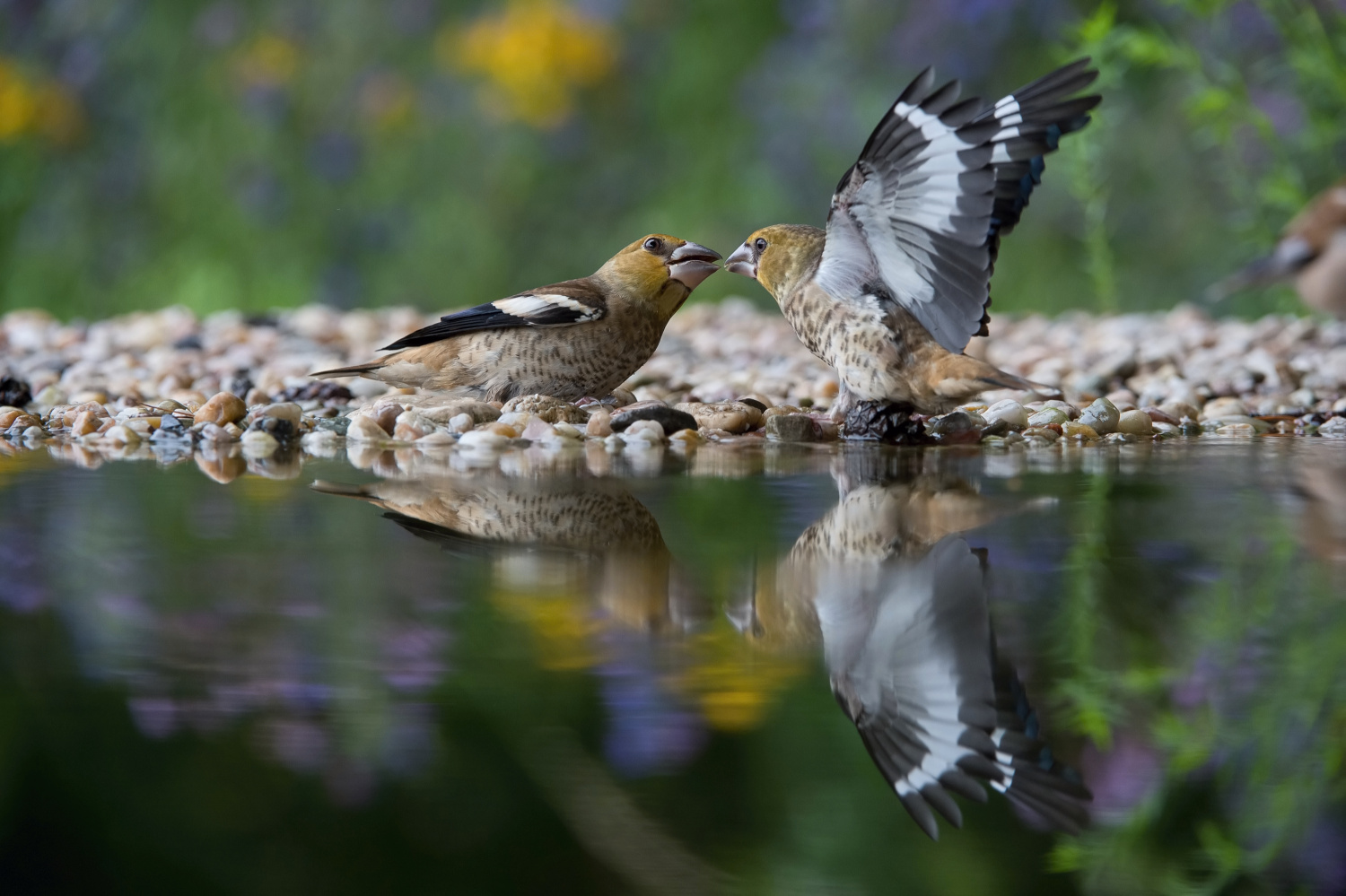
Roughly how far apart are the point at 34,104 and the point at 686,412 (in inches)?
222

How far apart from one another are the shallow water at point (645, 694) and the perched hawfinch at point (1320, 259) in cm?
132

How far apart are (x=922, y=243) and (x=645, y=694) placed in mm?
2047

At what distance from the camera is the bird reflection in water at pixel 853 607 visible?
3.02ft

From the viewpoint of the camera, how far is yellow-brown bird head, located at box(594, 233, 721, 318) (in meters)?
3.45

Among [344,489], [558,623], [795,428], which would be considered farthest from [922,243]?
[558,623]

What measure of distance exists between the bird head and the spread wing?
0.37m

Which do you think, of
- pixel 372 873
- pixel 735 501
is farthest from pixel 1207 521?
pixel 372 873

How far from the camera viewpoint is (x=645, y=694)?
1.02m

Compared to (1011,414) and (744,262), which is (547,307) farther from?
(1011,414)

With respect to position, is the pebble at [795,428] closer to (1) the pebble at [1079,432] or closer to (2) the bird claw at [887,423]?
(2) the bird claw at [887,423]

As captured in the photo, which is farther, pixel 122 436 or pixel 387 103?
pixel 387 103

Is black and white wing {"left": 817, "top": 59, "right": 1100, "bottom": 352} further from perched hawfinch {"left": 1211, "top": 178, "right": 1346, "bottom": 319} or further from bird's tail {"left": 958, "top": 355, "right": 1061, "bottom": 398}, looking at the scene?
perched hawfinch {"left": 1211, "top": 178, "right": 1346, "bottom": 319}

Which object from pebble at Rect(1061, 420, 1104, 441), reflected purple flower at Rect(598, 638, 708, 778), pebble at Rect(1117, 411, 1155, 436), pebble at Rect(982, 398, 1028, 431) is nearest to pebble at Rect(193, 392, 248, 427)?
pebble at Rect(982, 398, 1028, 431)

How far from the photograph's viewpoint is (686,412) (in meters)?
3.33
